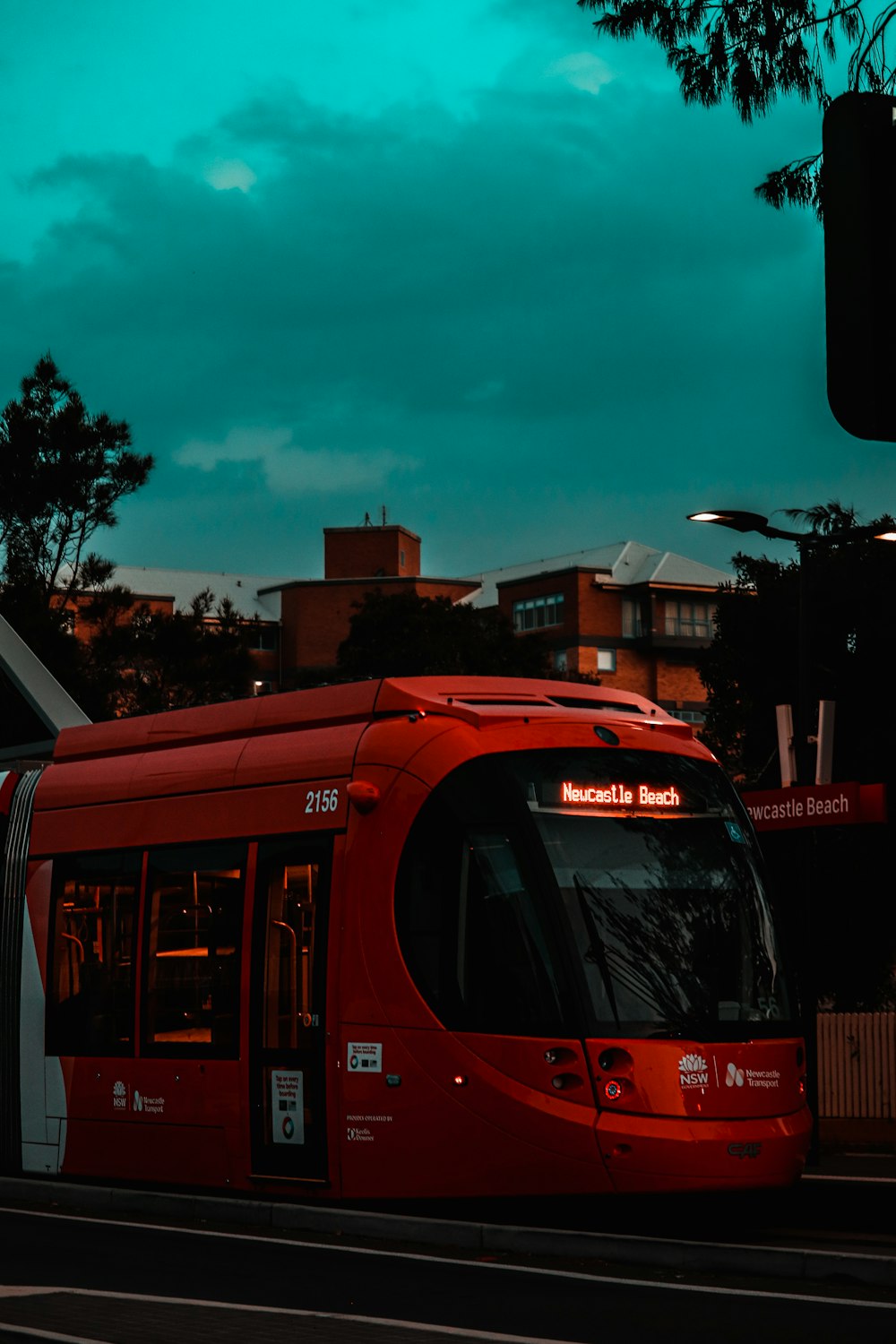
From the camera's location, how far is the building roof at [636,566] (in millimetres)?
107188

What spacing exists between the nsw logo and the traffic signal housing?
837 centimetres

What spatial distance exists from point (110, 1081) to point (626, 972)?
4.83m

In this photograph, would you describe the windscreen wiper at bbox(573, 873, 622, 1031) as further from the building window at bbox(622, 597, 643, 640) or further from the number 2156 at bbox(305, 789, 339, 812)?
the building window at bbox(622, 597, 643, 640)

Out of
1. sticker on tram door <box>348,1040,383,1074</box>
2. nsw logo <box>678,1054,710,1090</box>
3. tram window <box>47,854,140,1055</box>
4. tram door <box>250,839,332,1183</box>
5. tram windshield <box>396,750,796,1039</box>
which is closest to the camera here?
nsw logo <box>678,1054,710,1090</box>

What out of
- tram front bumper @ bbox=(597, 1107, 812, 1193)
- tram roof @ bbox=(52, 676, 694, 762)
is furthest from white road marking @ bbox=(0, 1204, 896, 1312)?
tram roof @ bbox=(52, 676, 694, 762)

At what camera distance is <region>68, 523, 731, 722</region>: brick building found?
106m

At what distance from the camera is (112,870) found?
15062mm

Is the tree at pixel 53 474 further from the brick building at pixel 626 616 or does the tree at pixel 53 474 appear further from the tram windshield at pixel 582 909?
the brick building at pixel 626 616

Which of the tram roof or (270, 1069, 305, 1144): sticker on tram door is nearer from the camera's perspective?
(270, 1069, 305, 1144): sticker on tram door

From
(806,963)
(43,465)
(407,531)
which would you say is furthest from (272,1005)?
(407,531)

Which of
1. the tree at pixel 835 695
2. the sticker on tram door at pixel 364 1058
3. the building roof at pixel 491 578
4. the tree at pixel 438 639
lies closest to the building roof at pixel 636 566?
the building roof at pixel 491 578

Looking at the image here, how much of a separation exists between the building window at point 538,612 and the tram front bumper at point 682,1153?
310ft

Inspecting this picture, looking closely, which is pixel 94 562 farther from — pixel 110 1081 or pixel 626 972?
pixel 626 972

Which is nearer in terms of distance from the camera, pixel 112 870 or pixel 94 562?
pixel 112 870
